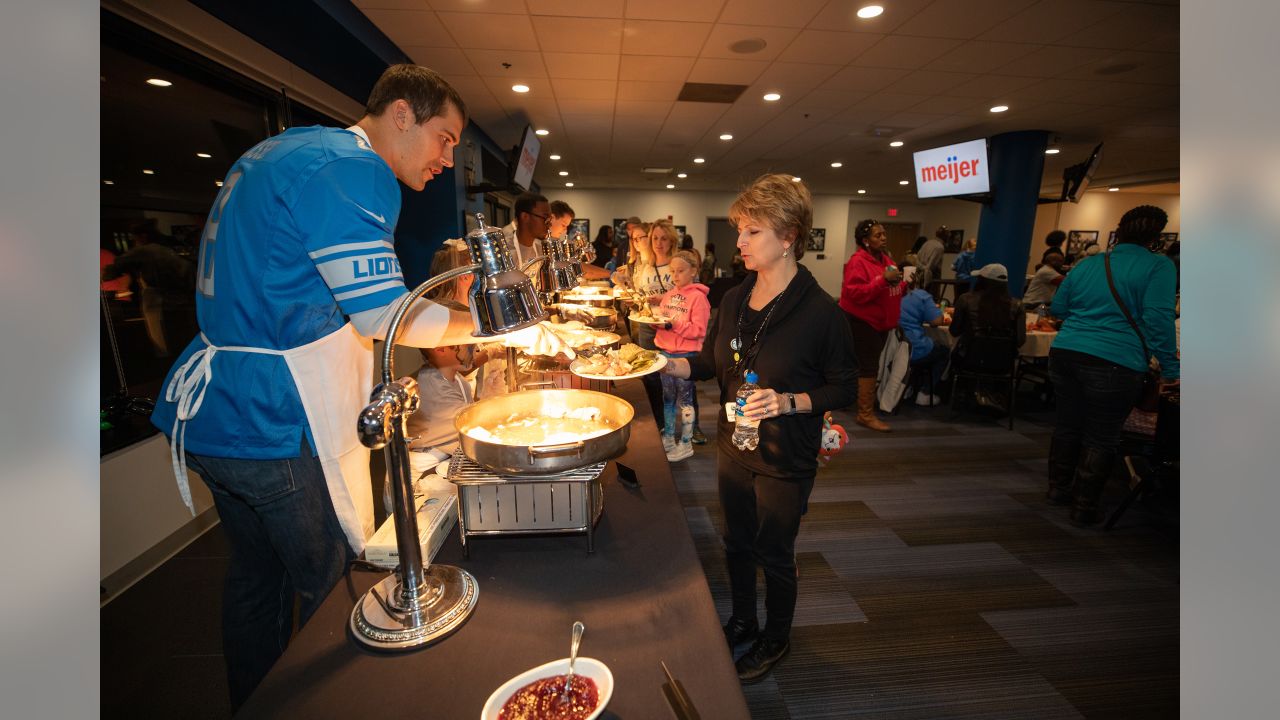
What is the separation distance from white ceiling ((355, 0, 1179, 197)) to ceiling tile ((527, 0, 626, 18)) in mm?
14

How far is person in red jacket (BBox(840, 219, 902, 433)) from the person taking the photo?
445 centimetres

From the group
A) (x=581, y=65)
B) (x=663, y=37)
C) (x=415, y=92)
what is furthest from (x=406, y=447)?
(x=581, y=65)

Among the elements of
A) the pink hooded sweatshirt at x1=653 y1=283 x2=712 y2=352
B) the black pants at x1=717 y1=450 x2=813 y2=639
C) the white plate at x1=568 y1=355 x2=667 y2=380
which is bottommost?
the black pants at x1=717 y1=450 x2=813 y2=639

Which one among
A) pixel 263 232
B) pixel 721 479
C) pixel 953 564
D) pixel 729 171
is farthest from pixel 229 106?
pixel 729 171

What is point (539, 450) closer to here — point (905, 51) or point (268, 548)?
point (268, 548)

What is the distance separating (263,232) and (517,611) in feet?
3.20

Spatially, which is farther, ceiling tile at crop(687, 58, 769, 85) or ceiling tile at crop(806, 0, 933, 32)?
ceiling tile at crop(687, 58, 769, 85)

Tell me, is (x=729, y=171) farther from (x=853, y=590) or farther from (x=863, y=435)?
(x=853, y=590)

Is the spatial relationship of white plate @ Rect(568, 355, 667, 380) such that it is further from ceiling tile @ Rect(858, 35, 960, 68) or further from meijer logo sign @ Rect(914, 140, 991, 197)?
meijer logo sign @ Rect(914, 140, 991, 197)

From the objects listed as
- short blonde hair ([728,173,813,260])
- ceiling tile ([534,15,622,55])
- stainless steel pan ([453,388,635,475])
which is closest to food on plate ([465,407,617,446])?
stainless steel pan ([453,388,635,475])

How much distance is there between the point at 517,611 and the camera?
1.02 metres

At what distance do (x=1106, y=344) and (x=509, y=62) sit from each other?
4.89 meters

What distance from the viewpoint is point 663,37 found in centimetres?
413

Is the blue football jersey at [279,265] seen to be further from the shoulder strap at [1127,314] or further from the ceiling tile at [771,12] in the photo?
the shoulder strap at [1127,314]
